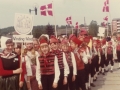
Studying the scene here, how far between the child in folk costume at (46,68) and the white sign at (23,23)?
0.66 m

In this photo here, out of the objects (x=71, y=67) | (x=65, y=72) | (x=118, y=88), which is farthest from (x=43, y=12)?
(x=65, y=72)

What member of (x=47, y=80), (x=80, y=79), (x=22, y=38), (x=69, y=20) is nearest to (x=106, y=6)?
(x=69, y=20)

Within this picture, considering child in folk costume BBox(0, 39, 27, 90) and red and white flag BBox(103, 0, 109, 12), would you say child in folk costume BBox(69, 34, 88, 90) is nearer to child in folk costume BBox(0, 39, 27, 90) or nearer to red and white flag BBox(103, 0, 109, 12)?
child in folk costume BBox(0, 39, 27, 90)

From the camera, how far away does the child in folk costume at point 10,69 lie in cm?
584

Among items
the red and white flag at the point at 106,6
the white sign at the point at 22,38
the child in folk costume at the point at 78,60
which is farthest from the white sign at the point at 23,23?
the red and white flag at the point at 106,6

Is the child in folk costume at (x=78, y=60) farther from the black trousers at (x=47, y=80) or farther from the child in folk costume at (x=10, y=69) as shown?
the child in folk costume at (x=10, y=69)

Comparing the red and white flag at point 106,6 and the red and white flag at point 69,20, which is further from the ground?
the red and white flag at point 106,6

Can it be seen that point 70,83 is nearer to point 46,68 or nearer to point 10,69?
point 46,68

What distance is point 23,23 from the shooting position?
6.53 metres

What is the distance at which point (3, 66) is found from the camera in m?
5.85

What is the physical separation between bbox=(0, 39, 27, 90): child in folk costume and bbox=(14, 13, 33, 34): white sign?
68 cm

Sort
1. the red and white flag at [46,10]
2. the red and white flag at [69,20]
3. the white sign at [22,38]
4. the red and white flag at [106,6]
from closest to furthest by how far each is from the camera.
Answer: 1. the white sign at [22,38]
2. the red and white flag at [46,10]
3. the red and white flag at [106,6]
4. the red and white flag at [69,20]

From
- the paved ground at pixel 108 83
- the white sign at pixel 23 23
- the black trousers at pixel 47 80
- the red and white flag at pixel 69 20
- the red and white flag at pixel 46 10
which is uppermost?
the red and white flag at pixel 46 10

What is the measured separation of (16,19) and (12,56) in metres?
0.98
